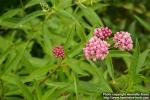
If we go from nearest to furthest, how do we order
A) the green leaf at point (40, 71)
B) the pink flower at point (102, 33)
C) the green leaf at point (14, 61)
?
1. the pink flower at point (102, 33)
2. the green leaf at point (40, 71)
3. the green leaf at point (14, 61)

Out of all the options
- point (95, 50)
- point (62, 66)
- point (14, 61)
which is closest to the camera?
point (95, 50)

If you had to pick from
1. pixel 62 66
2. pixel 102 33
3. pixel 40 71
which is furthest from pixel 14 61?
pixel 102 33

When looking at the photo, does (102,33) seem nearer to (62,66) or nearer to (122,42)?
(122,42)

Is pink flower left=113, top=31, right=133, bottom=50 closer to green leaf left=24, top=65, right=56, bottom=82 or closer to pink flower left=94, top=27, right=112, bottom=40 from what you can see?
pink flower left=94, top=27, right=112, bottom=40

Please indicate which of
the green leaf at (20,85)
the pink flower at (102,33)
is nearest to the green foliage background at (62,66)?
the green leaf at (20,85)

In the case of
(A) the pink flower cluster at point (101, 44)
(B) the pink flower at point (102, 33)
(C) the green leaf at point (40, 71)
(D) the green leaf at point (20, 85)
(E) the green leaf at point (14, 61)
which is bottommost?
(D) the green leaf at point (20, 85)

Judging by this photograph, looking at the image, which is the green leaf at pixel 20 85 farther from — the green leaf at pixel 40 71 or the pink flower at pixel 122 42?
the pink flower at pixel 122 42

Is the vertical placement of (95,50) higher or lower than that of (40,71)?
higher

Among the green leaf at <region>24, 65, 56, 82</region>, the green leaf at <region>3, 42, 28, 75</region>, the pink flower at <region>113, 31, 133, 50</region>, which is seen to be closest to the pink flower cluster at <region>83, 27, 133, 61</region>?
the pink flower at <region>113, 31, 133, 50</region>
